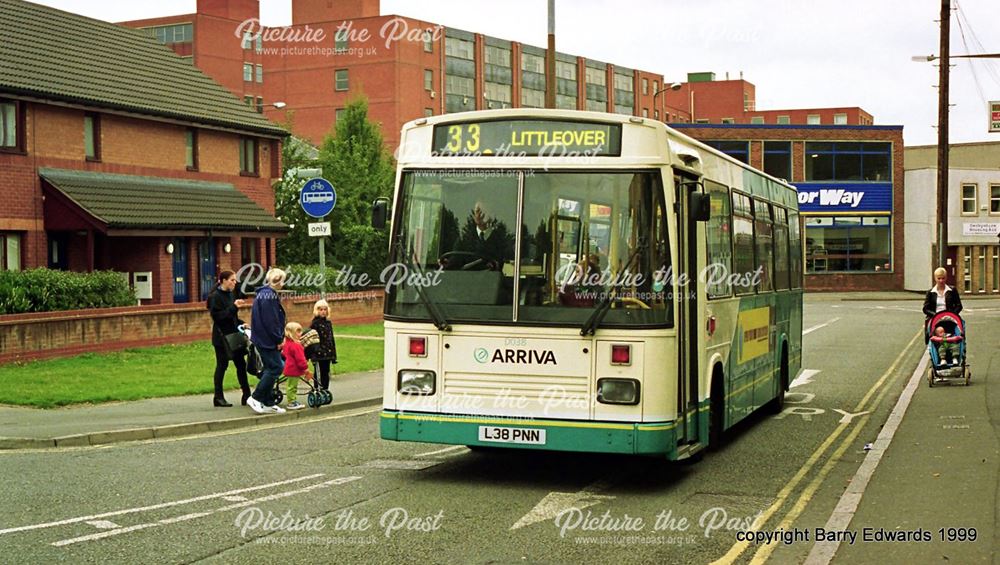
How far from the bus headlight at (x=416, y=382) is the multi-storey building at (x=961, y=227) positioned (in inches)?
2516

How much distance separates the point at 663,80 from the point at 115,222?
93744mm

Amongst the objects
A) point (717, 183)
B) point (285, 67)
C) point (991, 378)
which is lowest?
point (991, 378)

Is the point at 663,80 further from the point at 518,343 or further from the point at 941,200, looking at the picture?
the point at 518,343

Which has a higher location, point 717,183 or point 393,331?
point 717,183

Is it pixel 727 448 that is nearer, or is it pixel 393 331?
pixel 393 331

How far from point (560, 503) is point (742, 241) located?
5050mm

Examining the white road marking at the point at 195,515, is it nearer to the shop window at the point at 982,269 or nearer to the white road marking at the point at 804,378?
the white road marking at the point at 804,378

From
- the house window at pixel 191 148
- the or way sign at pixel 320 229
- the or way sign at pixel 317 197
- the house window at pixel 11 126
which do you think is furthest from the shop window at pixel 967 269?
the or way sign at pixel 317 197

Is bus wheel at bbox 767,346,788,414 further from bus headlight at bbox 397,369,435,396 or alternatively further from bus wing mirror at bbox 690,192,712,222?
bus headlight at bbox 397,369,435,396

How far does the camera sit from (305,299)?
31.8 meters

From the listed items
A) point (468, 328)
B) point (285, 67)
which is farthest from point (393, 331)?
point (285, 67)

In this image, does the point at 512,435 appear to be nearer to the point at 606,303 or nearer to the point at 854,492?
the point at 606,303

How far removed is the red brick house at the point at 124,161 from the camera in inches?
1265

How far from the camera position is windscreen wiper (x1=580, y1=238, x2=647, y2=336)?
998 centimetres
